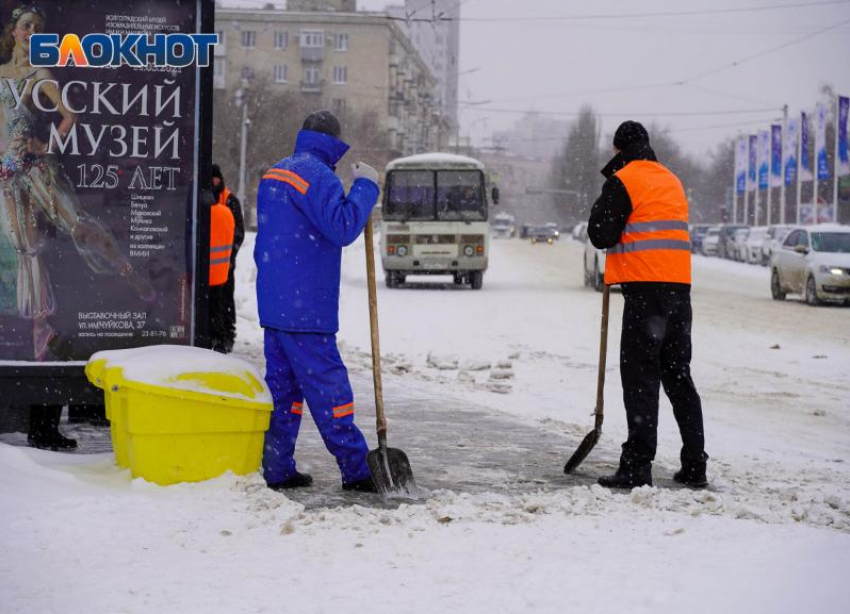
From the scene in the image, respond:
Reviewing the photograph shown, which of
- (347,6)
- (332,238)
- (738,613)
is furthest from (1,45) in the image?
(347,6)

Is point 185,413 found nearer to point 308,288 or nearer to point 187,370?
point 187,370

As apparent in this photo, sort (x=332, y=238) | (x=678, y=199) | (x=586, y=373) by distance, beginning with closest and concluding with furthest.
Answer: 1. (x=332, y=238)
2. (x=678, y=199)
3. (x=586, y=373)

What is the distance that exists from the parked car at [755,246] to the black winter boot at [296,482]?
4355 centimetres

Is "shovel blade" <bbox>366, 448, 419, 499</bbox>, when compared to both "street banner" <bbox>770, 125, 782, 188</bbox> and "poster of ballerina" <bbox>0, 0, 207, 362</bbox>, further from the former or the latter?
"street banner" <bbox>770, 125, 782, 188</bbox>

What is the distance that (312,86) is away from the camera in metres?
89.4

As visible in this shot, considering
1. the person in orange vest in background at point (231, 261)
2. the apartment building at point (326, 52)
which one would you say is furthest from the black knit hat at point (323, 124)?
the apartment building at point (326, 52)

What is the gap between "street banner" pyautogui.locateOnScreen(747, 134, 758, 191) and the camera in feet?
217

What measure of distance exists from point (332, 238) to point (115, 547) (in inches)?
71.3

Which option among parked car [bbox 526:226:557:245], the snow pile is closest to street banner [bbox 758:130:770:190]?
parked car [bbox 526:226:557:245]

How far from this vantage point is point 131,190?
6.72m

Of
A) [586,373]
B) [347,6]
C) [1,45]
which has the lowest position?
[586,373]

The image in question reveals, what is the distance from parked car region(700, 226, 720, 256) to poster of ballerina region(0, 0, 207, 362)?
5315 cm

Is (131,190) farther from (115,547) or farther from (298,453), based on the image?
(115,547)

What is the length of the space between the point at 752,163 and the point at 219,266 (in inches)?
Answer: 2399
